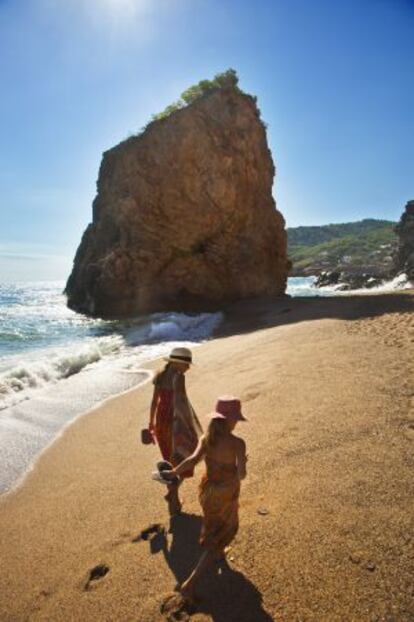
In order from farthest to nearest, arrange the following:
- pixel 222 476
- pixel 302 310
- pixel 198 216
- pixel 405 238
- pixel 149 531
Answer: pixel 405 238
pixel 198 216
pixel 302 310
pixel 149 531
pixel 222 476

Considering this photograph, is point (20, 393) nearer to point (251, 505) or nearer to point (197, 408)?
point (197, 408)

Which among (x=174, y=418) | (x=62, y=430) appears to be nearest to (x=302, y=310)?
(x=62, y=430)

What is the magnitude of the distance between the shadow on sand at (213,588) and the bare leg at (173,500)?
27 centimetres

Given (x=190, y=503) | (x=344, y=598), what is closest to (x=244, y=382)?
(x=190, y=503)

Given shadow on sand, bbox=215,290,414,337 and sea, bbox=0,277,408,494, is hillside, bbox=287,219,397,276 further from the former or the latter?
sea, bbox=0,277,408,494

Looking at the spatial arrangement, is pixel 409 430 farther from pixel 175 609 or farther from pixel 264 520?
pixel 175 609

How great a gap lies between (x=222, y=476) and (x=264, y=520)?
2.35ft

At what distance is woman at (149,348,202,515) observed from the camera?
12.9ft

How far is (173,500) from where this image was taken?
391 centimetres

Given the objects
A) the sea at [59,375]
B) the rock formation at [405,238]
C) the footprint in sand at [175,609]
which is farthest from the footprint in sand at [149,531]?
the rock formation at [405,238]

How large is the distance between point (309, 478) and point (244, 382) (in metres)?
3.74

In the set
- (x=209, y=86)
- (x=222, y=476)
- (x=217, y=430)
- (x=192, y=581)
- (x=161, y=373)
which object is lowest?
(x=192, y=581)

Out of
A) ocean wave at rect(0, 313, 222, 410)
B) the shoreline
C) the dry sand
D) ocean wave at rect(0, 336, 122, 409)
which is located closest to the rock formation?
ocean wave at rect(0, 313, 222, 410)

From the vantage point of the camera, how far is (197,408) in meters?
7.09
